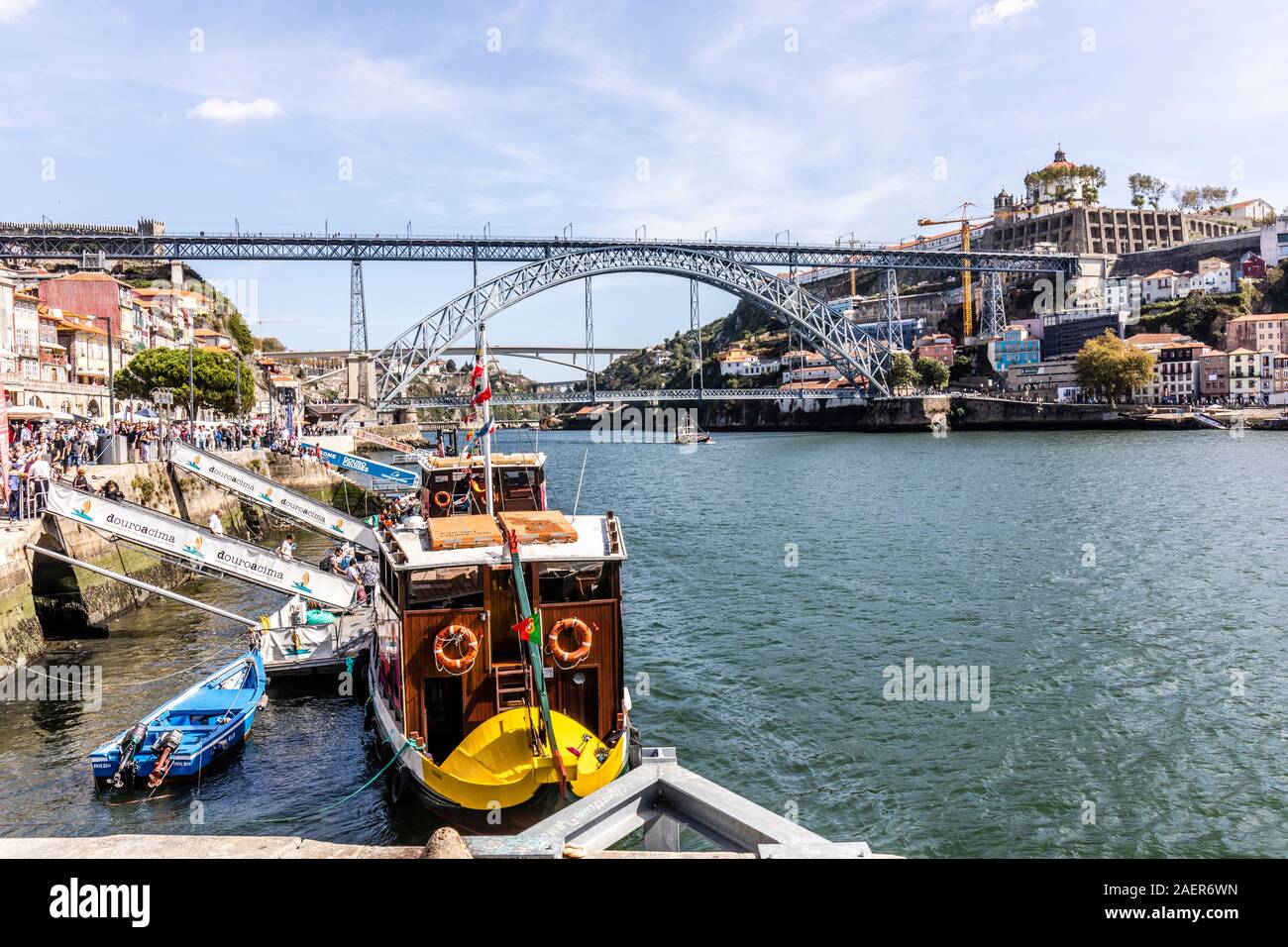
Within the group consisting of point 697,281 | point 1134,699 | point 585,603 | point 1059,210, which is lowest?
point 1134,699

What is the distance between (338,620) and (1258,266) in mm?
102796

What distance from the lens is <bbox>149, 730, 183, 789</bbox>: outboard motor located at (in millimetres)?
10266

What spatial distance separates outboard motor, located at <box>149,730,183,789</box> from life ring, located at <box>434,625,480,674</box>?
385 centimetres

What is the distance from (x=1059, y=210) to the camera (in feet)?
374

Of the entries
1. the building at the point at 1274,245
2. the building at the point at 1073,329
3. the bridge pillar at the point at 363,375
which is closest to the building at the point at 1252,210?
the building at the point at 1274,245

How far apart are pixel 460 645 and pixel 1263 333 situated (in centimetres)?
8845

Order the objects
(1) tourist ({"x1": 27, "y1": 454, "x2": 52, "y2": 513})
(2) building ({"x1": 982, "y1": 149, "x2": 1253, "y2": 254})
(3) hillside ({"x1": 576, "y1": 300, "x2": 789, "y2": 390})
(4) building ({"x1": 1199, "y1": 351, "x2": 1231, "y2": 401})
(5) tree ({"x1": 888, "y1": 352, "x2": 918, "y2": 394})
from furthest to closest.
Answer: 1. (3) hillside ({"x1": 576, "y1": 300, "x2": 789, "y2": 390})
2. (2) building ({"x1": 982, "y1": 149, "x2": 1253, "y2": 254})
3. (5) tree ({"x1": 888, "y1": 352, "x2": 918, "y2": 394})
4. (4) building ({"x1": 1199, "y1": 351, "x2": 1231, "y2": 401})
5. (1) tourist ({"x1": 27, "y1": 454, "x2": 52, "y2": 513})

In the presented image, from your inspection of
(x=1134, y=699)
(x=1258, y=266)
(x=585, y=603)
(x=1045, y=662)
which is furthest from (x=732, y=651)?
(x=1258, y=266)

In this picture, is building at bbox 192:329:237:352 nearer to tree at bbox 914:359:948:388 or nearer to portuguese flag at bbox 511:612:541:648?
tree at bbox 914:359:948:388

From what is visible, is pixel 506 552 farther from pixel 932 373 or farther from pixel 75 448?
pixel 932 373

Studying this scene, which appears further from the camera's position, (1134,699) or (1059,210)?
(1059,210)

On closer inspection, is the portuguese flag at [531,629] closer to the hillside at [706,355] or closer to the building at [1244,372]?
the building at [1244,372]

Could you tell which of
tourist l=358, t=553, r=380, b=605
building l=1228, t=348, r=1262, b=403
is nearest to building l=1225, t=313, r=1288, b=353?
building l=1228, t=348, r=1262, b=403
